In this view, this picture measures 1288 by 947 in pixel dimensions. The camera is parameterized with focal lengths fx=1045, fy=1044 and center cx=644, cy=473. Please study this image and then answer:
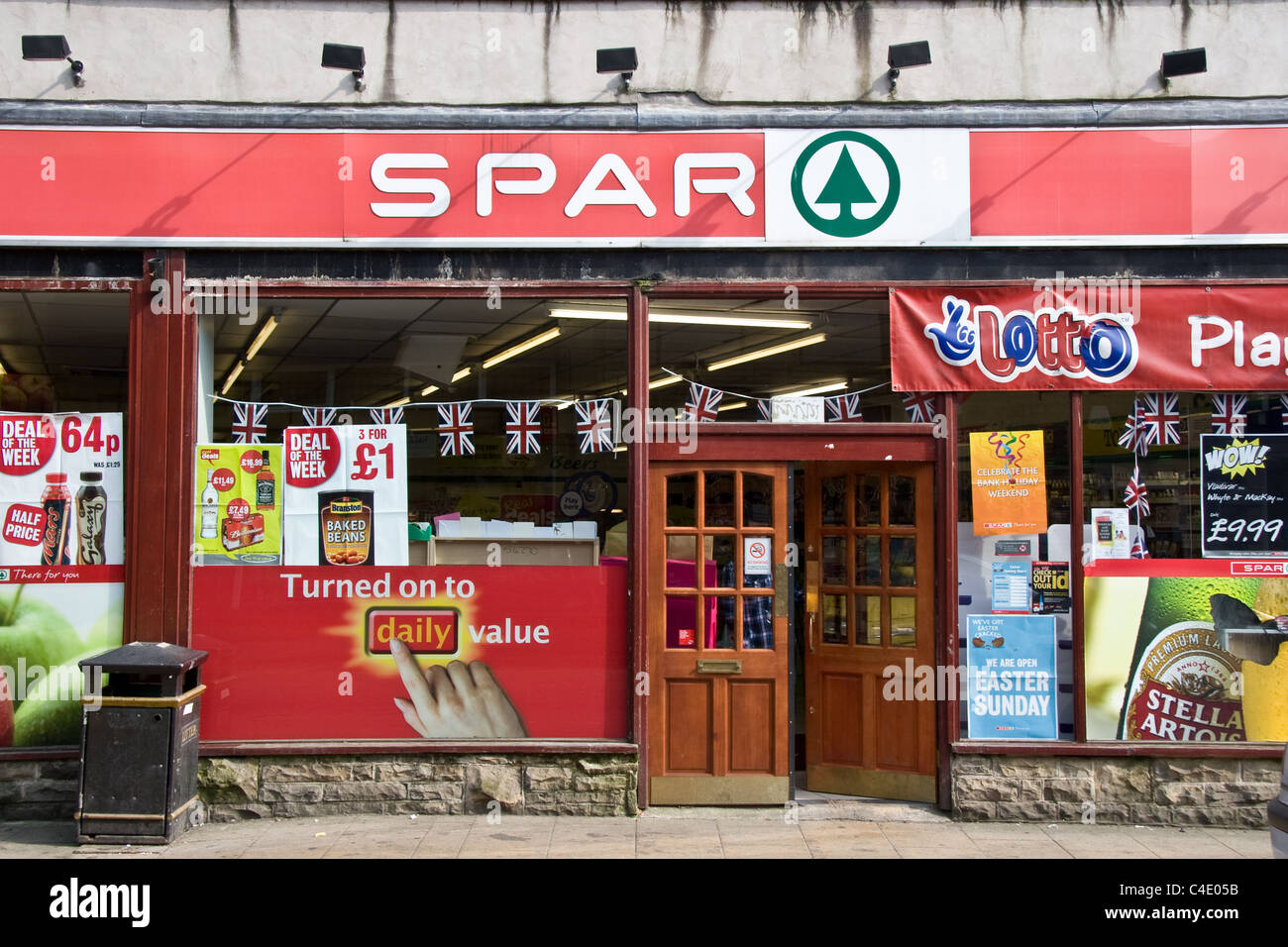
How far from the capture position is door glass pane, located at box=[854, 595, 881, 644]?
24.2 feet

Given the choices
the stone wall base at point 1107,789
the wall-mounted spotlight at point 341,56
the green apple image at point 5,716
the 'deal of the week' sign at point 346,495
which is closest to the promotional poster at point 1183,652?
the stone wall base at point 1107,789

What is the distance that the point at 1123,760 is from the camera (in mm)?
6984

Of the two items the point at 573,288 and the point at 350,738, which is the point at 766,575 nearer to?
the point at 573,288

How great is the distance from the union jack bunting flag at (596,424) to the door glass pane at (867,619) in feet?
6.90

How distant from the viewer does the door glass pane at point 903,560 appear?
7.27 metres

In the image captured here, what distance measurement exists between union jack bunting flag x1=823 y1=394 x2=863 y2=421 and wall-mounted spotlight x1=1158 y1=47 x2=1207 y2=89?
10.0ft

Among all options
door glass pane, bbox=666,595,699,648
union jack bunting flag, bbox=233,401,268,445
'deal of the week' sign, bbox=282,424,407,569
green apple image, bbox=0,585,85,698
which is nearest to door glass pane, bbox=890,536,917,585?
door glass pane, bbox=666,595,699,648

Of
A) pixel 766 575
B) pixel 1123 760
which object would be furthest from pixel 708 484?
pixel 1123 760

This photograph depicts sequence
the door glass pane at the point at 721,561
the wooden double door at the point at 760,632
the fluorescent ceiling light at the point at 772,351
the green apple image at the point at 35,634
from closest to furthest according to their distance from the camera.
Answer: the green apple image at the point at 35,634 → the wooden double door at the point at 760,632 → the door glass pane at the point at 721,561 → the fluorescent ceiling light at the point at 772,351

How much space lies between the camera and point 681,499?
7219 mm

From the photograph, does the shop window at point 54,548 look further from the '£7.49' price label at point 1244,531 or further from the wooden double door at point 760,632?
the '£7.49' price label at point 1244,531

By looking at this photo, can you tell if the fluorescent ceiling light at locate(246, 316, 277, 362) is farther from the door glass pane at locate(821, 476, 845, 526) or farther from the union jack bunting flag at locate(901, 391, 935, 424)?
the union jack bunting flag at locate(901, 391, 935, 424)

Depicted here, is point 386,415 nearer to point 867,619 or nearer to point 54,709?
point 54,709

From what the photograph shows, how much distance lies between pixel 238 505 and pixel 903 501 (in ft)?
15.0
